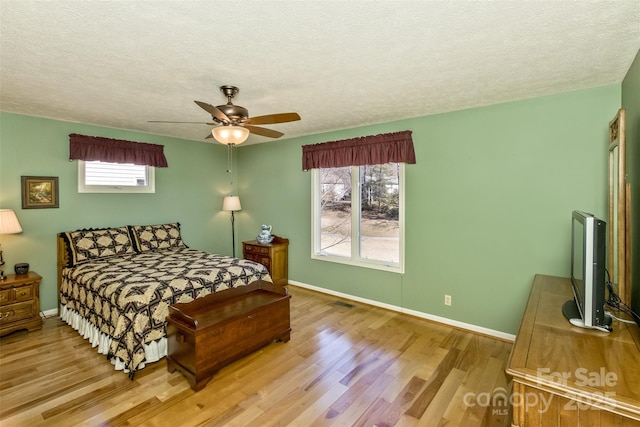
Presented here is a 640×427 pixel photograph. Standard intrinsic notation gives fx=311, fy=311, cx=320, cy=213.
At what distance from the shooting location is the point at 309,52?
2000 mm

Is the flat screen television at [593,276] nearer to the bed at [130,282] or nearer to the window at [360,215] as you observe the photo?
the window at [360,215]

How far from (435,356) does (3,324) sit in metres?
4.20

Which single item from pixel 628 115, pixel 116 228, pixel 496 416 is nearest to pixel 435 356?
pixel 496 416

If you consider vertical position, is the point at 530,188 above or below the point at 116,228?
above

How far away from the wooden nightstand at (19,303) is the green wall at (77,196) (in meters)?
0.47

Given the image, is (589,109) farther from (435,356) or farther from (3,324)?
(3,324)

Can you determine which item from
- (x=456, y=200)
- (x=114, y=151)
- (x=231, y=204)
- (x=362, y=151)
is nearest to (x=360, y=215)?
(x=362, y=151)

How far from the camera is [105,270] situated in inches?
124

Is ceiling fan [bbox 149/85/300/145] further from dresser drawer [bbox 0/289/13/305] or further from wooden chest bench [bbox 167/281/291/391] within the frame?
dresser drawer [bbox 0/289/13/305]

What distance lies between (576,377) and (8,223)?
15.0 ft

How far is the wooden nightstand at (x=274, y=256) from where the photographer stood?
473cm

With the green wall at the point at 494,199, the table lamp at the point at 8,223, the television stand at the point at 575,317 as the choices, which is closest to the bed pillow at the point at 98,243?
the table lamp at the point at 8,223

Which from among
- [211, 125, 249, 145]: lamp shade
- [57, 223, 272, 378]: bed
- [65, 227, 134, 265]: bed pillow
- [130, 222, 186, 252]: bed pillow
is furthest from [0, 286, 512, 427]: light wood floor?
[211, 125, 249, 145]: lamp shade

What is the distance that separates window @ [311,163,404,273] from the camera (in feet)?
12.8
